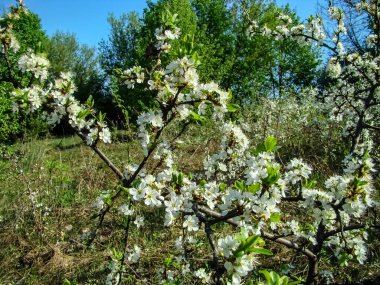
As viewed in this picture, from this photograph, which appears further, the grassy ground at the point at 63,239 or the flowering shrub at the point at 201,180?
the grassy ground at the point at 63,239

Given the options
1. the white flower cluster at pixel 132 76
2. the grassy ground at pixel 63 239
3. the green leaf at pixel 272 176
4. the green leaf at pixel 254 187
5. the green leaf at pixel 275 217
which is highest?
the white flower cluster at pixel 132 76

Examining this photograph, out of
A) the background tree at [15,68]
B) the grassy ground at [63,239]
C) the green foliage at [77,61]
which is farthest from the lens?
the green foliage at [77,61]

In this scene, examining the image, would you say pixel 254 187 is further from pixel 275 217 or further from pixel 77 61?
pixel 77 61

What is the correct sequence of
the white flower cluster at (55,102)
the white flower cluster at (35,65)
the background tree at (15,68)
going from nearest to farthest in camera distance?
1. the white flower cluster at (55,102)
2. the white flower cluster at (35,65)
3. the background tree at (15,68)

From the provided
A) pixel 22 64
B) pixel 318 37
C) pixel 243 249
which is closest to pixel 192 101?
pixel 243 249

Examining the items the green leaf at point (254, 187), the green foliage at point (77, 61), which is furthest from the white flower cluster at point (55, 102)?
the green foliage at point (77, 61)

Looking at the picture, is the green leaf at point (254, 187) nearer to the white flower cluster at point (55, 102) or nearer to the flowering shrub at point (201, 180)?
the flowering shrub at point (201, 180)

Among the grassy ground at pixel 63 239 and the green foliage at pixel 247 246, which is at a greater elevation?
the green foliage at pixel 247 246

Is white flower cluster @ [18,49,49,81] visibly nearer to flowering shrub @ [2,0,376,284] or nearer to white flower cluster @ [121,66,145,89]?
flowering shrub @ [2,0,376,284]

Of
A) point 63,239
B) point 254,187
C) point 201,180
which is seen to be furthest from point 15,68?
point 254,187

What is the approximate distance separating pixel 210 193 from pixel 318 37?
2.97m

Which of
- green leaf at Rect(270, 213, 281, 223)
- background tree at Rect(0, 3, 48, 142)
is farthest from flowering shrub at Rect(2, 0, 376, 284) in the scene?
background tree at Rect(0, 3, 48, 142)

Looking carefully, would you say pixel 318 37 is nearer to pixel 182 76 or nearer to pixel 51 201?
pixel 182 76

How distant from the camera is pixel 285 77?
27.2m
